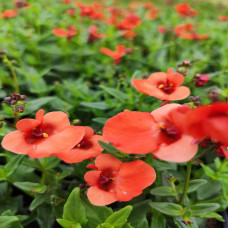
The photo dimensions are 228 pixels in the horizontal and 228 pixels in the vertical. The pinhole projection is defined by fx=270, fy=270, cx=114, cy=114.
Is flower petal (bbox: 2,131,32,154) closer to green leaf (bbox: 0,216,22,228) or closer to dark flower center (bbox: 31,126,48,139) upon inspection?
dark flower center (bbox: 31,126,48,139)

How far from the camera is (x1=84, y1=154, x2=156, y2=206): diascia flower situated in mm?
549

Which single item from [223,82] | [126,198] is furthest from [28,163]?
[223,82]

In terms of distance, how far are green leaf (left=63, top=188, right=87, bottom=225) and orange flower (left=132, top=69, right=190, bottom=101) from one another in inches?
11.3

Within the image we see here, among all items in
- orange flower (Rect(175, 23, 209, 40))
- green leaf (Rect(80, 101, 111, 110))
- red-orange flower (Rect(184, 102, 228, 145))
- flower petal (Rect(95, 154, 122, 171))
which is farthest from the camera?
orange flower (Rect(175, 23, 209, 40))

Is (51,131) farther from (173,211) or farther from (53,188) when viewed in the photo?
(173,211)

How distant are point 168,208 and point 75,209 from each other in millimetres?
232

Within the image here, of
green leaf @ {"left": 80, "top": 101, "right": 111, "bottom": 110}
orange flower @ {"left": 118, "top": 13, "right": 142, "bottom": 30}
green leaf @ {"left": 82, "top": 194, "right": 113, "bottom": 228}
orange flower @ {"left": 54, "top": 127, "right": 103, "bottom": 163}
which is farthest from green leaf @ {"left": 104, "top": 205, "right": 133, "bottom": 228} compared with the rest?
orange flower @ {"left": 118, "top": 13, "right": 142, "bottom": 30}

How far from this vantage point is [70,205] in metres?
0.59

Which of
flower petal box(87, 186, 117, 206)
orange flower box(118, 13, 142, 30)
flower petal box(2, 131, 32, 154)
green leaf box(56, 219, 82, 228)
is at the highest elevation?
flower petal box(2, 131, 32, 154)

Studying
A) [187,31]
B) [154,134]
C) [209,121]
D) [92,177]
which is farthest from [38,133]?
[187,31]

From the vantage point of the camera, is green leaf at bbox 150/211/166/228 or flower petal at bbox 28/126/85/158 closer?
flower petal at bbox 28/126/85/158

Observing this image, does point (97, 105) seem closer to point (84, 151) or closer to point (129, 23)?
point (84, 151)

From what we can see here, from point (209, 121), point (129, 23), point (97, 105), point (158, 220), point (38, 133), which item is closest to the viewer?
point (209, 121)

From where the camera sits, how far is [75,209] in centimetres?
59
